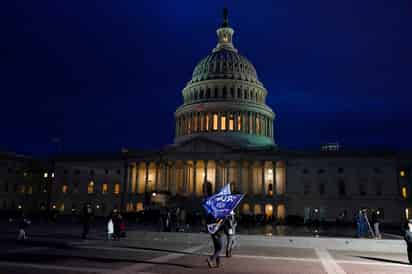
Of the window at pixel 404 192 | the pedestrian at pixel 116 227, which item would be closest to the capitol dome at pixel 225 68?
the window at pixel 404 192

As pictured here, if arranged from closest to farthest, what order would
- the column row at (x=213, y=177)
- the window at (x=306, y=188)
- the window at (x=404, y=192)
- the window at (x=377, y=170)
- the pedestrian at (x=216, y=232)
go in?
the pedestrian at (x=216, y=232)
the window at (x=404, y=192)
the window at (x=377, y=170)
the column row at (x=213, y=177)
the window at (x=306, y=188)

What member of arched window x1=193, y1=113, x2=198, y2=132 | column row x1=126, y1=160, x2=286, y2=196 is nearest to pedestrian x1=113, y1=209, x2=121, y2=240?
column row x1=126, y1=160, x2=286, y2=196

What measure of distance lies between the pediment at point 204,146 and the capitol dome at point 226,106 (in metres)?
10.2

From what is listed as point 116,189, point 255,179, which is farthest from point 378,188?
point 116,189

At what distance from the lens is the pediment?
78.0 meters

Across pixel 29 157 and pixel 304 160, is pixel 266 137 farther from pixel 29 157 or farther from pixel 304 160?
pixel 29 157

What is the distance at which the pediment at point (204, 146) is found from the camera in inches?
3071

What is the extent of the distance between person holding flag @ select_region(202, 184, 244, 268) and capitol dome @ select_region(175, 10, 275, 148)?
70895 millimetres

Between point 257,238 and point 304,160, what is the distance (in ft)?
176

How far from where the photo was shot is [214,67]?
10475cm

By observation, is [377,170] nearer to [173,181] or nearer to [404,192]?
[404,192]

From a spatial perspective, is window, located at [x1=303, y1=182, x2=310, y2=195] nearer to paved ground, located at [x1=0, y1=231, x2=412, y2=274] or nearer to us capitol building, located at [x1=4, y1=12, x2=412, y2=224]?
us capitol building, located at [x1=4, y1=12, x2=412, y2=224]

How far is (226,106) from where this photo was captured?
9562 centimetres

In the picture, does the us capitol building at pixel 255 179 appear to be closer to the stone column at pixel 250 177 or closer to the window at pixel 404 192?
the window at pixel 404 192
